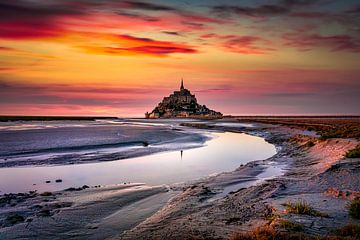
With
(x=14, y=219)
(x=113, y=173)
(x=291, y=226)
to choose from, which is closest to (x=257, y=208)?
(x=291, y=226)

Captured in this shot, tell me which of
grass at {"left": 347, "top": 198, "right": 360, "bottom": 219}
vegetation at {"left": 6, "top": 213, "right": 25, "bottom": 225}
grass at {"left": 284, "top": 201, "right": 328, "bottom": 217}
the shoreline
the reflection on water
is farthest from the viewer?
the reflection on water

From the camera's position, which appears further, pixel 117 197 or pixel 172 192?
pixel 172 192

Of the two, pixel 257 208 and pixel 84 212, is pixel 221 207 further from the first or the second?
pixel 84 212

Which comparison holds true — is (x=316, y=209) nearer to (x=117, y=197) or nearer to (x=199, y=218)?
(x=199, y=218)

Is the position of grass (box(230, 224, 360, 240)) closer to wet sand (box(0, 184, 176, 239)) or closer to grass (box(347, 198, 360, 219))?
grass (box(347, 198, 360, 219))

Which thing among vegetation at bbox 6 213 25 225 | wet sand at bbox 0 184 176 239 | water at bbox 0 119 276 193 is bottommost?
water at bbox 0 119 276 193

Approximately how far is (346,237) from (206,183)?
9371mm

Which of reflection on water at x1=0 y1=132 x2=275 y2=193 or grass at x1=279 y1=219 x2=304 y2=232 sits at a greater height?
grass at x1=279 y1=219 x2=304 y2=232

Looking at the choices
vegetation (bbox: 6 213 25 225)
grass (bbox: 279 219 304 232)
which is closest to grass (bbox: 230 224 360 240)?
grass (bbox: 279 219 304 232)

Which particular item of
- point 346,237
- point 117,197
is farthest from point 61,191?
point 346,237

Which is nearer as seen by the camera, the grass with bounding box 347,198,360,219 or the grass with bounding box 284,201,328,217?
the grass with bounding box 347,198,360,219

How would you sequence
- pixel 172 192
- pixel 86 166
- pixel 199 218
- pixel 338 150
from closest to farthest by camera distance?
pixel 199 218, pixel 172 192, pixel 86 166, pixel 338 150

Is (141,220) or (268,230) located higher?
(268,230)

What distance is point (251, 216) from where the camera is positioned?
33.6ft
